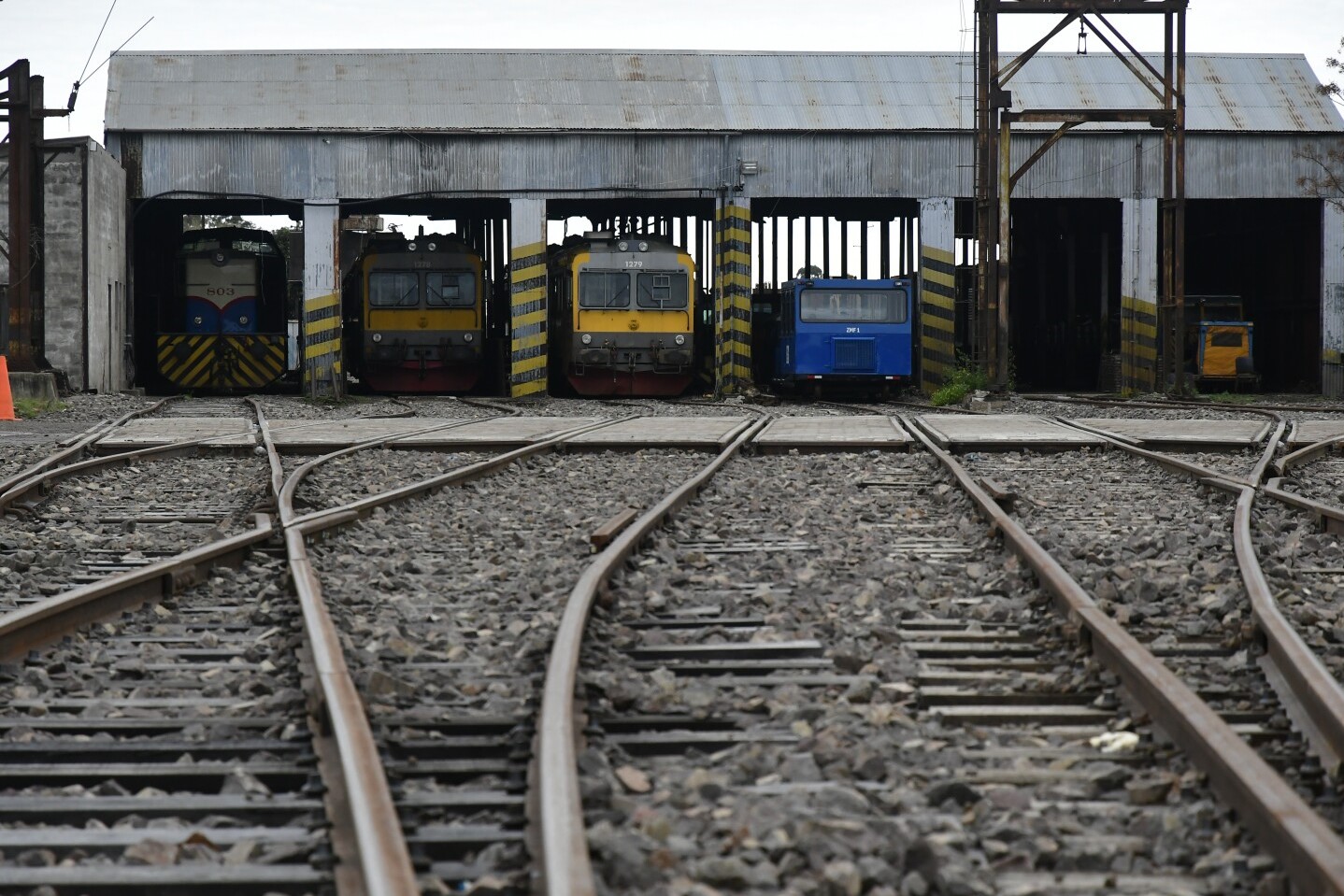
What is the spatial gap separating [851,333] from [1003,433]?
13.7 m

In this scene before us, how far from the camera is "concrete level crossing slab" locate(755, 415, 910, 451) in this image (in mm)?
14375

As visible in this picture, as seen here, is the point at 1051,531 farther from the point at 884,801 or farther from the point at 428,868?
the point at 428,868

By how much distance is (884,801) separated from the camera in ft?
11.5

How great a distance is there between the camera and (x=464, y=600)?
6176 millimetres

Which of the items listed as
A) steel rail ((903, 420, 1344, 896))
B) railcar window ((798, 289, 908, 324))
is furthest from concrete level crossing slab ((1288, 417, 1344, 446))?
railcar window ((798, 289, 908, 324))

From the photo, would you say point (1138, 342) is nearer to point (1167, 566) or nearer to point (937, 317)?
point (937, 317)

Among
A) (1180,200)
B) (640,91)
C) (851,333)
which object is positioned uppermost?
(640,91)

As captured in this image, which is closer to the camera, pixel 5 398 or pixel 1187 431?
pixel 1187 431

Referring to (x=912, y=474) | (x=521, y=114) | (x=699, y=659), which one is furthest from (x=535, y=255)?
(x=699, y=659)

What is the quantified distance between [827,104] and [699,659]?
28.3m

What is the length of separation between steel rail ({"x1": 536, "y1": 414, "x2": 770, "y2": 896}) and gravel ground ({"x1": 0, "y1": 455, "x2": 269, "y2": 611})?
2.29m

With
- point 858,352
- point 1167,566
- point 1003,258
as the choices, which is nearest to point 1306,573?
point 1167,566

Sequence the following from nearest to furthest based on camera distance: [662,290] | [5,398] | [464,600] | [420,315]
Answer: [464,600], [5,398], [662,290], [420,315]

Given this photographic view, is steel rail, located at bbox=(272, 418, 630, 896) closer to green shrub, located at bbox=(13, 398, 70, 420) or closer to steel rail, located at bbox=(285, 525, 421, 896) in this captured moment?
steel rail, located at bbox=(285, 525, 421, 896)
